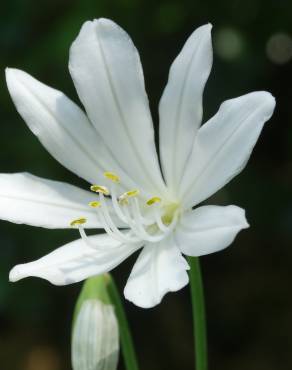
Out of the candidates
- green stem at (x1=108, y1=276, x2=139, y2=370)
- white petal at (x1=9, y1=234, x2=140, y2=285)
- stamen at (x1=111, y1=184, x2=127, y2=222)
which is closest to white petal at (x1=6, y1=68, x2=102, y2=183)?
stamen at (x1=111, y1=184, x2=127, y2=222)

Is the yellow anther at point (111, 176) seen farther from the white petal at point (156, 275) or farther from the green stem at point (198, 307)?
the green stem at point (198, 307)

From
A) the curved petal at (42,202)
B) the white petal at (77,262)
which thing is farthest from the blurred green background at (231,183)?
the white petal at (77,262)

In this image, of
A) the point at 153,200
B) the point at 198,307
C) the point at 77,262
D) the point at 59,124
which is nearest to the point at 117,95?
the point at 59,124

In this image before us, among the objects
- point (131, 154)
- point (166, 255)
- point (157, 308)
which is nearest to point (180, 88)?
point (131, 154)

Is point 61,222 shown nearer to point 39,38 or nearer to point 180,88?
point 180,88

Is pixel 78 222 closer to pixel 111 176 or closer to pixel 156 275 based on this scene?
pixel 111 176

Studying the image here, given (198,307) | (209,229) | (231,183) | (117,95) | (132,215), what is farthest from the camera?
(231,183)
